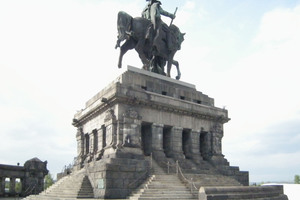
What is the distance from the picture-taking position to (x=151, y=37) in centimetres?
2905

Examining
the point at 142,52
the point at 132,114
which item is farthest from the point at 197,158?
the point at 142,52

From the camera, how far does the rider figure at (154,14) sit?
95.2 ft

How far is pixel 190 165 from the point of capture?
25750 millimetres

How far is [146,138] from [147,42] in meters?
8.64

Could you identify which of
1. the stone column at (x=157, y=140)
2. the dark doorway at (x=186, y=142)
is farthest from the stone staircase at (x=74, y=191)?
the dark doorway at (x=186, y=142)

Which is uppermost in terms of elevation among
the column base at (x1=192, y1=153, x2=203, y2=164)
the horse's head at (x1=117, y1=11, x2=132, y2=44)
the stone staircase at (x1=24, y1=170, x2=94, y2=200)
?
the horse's head at (x1=117, y1=11, x2=132, y2=44)

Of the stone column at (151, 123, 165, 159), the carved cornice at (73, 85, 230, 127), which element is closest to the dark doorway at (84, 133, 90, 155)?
the carved cornice at (73, 85, 230, 127)

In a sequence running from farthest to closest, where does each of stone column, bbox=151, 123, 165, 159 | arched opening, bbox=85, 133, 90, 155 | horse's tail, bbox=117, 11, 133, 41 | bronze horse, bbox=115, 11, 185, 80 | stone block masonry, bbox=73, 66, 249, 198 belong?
arched opening, bbox=85, 133, 90, 155 < bronze horse, bbox=115, 11, 185, 80 < horse's tail, bbox=117, 11, 133, 41 < stone column, bbox=151, 123, 165, 159 < stone block masonry, bbox=73, 66, 249, 198

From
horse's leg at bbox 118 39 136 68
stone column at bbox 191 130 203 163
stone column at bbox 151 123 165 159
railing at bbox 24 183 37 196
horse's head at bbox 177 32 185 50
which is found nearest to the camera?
A: stone column at bbox 151 123 165 159

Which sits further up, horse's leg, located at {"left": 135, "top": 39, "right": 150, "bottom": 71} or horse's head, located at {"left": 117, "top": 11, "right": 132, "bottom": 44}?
horse's head, located at {"left": 117, "top": 11, "right": 132, "bottom": 44}

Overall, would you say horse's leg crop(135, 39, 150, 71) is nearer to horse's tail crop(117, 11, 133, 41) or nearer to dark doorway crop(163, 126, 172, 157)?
horse's tail crop(117, 11, 133, 41)

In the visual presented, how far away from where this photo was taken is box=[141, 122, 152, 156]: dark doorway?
82.6ft

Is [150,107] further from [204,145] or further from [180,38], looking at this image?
[180,38]

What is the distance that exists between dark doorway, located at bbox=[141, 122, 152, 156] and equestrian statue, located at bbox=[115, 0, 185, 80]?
5593 millimetres
